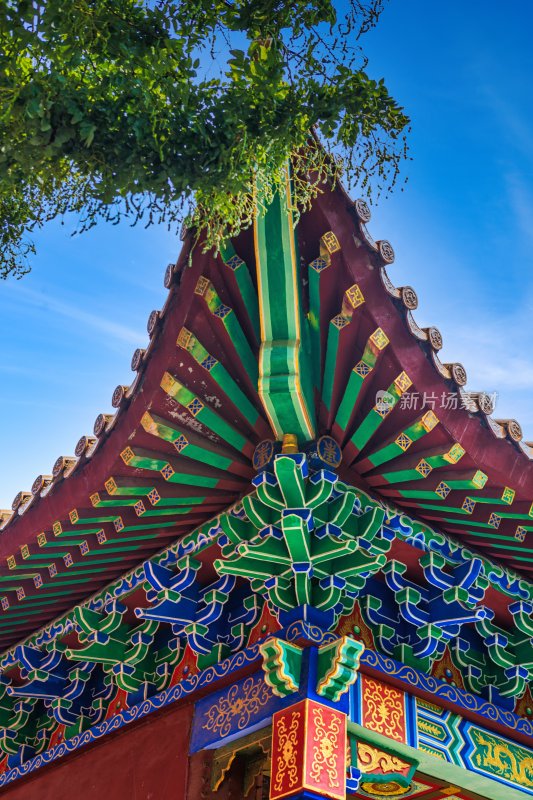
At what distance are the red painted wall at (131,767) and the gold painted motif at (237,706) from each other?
12.2 inches

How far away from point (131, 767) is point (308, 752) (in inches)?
75.3

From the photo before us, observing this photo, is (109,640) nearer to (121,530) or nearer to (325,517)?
(121,530)

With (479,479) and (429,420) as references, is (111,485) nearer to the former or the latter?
(429,420)

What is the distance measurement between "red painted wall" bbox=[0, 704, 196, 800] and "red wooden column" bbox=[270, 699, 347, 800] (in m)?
1.01

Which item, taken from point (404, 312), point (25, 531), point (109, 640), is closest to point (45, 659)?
point (109, 640)

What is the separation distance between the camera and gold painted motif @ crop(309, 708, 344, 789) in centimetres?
488

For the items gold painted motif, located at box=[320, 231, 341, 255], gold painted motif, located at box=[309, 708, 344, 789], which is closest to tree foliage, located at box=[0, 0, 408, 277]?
gold painted motif, located at box=[320, 231, 341, 255]

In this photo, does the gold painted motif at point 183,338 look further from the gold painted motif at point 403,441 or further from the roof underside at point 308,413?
the gold painted motif at point 403,441

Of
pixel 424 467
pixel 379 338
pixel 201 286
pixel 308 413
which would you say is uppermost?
pixel 201 286

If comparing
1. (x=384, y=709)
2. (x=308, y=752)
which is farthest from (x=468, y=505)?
(x=308, y=752)

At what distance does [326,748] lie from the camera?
197 inches

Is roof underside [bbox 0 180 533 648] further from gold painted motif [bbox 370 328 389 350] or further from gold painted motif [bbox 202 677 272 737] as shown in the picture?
gold painted motif [bbox 202 677 272 737]

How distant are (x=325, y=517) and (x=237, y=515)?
0.71m

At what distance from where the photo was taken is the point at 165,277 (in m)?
5.41
